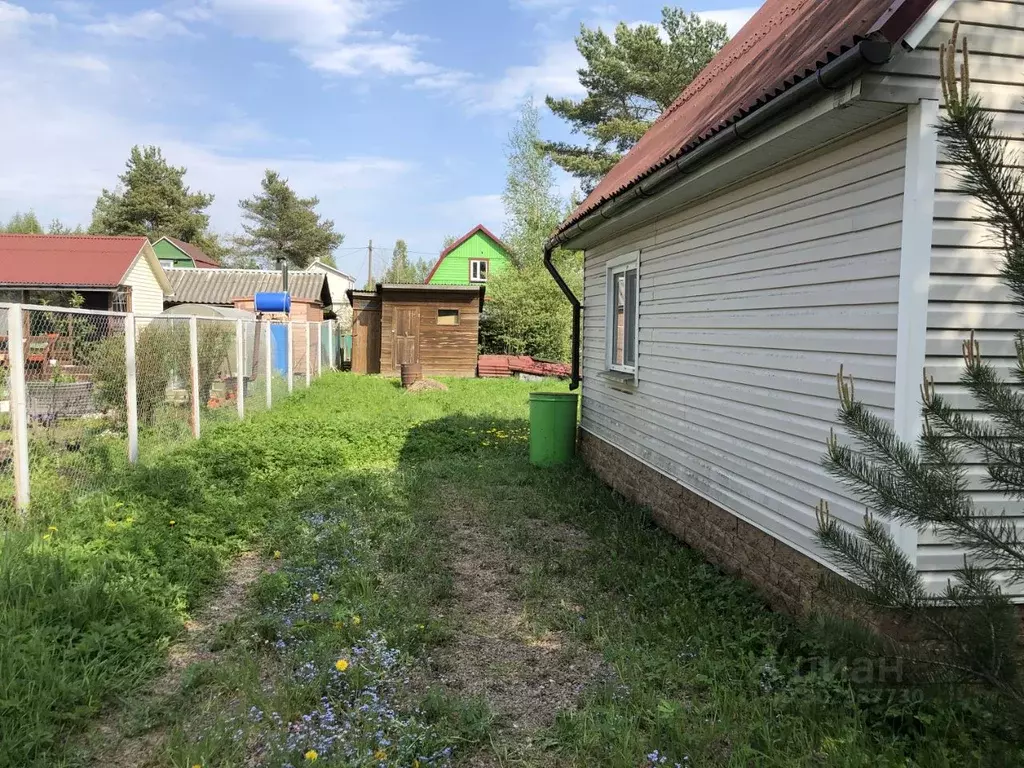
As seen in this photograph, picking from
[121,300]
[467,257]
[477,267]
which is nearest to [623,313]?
[121,300]

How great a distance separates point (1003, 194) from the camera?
1.58 m

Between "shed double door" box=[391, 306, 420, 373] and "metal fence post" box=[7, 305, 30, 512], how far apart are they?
1668cm

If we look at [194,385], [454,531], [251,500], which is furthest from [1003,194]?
[194,385]

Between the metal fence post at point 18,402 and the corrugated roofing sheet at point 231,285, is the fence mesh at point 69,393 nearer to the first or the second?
the metal fence post at point 18,402

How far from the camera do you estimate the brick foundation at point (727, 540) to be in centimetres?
370

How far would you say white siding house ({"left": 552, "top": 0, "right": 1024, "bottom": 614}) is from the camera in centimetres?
286

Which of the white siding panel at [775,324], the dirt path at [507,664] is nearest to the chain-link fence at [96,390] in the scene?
the dirt path at [507,664]

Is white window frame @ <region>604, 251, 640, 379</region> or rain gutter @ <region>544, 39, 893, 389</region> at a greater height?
rain gutter @ <region>544, 39, 893, 389</region>

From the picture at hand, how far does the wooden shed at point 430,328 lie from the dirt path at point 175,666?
16.5 metres

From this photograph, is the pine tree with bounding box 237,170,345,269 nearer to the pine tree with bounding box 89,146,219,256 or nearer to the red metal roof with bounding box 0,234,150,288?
the pine tree with bounding box 89,146,219,256

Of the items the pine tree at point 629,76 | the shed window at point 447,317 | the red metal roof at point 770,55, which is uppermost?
the pine tree at point 629,76

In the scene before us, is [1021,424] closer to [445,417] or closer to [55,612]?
[55,612]

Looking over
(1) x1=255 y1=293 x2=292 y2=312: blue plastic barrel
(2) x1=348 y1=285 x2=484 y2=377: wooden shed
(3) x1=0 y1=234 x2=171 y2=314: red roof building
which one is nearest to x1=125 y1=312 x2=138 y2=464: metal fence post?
(1) x1=255 y1=293 x2=292 y2=312: blue plastic barrel

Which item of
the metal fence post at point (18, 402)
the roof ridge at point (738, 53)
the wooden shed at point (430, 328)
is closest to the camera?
the metal fence post at point (18, 402)
